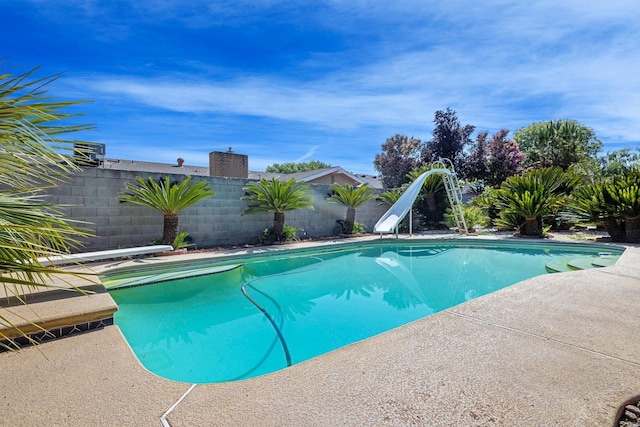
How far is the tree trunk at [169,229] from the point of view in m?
7.78

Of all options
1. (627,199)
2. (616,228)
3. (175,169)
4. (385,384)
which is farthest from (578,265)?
(175,169)

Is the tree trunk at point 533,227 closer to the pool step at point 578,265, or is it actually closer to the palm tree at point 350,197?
the pool step at point 578,265

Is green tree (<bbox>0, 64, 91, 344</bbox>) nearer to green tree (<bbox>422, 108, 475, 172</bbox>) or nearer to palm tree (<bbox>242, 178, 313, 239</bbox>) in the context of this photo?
palm tree (<bbox>242, 178, 313, 239</bbox>)

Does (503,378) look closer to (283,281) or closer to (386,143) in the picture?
(283,281)

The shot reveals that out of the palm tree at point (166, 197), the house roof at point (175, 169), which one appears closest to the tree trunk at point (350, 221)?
the house roof at point (175, 169)

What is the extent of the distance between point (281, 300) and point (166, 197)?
4554 mm

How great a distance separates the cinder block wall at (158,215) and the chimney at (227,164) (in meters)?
4.61

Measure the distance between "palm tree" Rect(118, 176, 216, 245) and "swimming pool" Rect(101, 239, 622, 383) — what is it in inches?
63.6

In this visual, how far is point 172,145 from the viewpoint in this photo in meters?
16.0

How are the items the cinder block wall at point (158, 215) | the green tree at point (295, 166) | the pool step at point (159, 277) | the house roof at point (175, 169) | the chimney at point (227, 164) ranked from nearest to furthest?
the pool step at point (159, 277) < the cinder block wall at point (158, 215) < the chimney at point (227, 164) < the house roof at point (175, 169) < the green tree at point (295, 166)

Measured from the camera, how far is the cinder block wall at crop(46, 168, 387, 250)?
7.04m

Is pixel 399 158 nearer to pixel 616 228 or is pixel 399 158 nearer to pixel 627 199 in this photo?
pixel 616 228

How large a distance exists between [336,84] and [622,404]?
35.0ft

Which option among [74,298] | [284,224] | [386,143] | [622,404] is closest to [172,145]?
[284,224]
